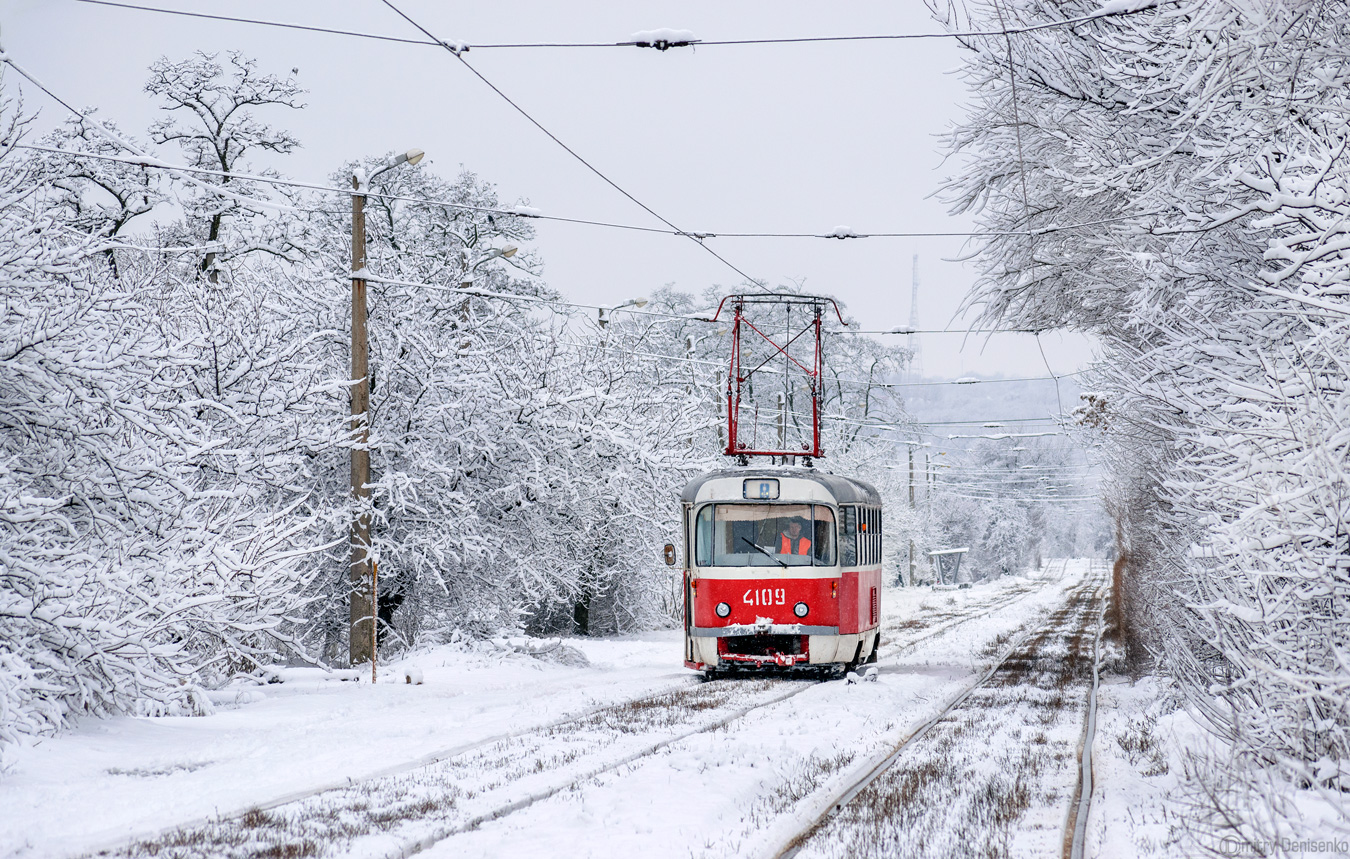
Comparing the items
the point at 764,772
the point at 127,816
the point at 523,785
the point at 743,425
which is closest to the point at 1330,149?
the point at 764,772

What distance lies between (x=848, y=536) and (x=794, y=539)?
83cm

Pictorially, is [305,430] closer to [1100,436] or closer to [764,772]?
[764,772]

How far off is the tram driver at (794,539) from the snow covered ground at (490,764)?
1.76m

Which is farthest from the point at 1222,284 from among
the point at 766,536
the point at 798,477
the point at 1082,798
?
the point at 766,536

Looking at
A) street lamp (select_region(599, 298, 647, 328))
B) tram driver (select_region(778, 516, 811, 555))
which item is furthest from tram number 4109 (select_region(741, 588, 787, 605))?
street lamp (select_region(599, 298, 647, 328))

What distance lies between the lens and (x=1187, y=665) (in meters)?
9.68

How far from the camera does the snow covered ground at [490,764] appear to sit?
7.27 m

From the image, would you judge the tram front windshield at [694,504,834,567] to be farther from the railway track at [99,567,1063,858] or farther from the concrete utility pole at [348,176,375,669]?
the concrete utility pole at [348,176,375,669]

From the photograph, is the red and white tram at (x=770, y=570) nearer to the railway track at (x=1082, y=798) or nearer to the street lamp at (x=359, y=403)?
the railway track at (x=1082, y=798)

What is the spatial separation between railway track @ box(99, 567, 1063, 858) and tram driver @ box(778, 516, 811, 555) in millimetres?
3472

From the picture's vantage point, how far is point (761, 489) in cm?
1744

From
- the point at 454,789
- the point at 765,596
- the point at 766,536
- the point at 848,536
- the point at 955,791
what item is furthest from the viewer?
the point at 848,536

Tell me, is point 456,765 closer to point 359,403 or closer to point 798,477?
point 798,477

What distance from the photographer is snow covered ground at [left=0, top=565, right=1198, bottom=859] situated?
7266 millimetres
